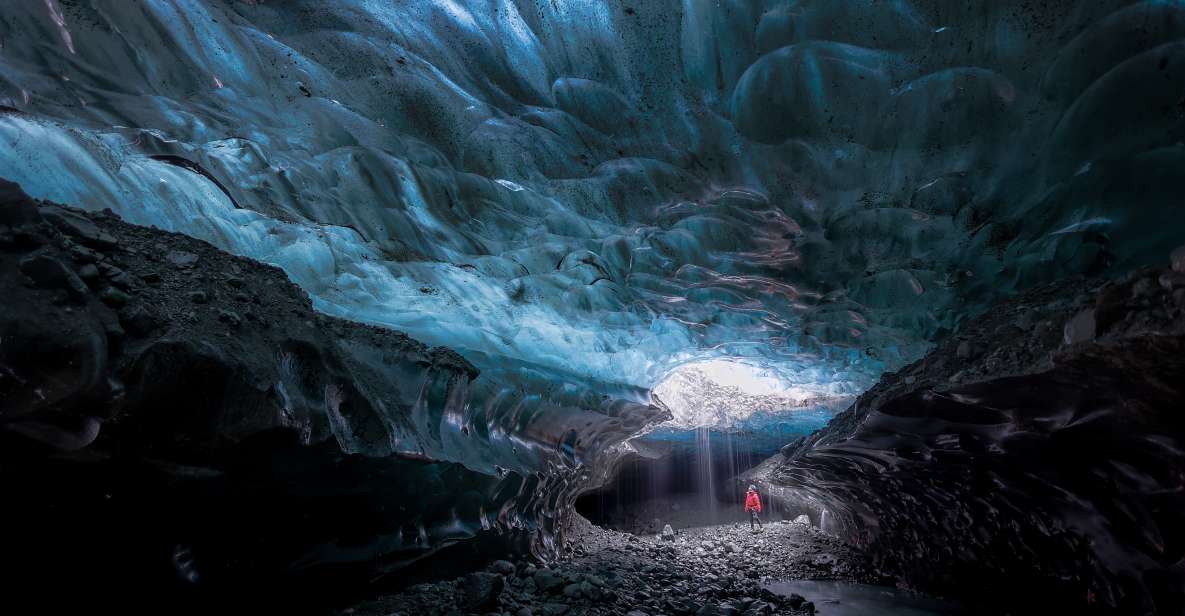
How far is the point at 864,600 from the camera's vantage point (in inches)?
290

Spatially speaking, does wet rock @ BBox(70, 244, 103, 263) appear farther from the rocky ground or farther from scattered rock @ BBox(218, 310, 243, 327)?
the rocky ground

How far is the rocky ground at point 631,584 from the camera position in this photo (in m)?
4.29

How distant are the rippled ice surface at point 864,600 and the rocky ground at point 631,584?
41 centimetres

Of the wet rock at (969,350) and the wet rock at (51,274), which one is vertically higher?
the wet rock at (969,350)

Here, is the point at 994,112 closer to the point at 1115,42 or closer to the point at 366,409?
the point at 1115,42

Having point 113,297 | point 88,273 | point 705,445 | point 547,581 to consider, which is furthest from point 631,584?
point 705,445

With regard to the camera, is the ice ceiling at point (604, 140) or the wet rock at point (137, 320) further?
the ice ceiling at point (604, 140)

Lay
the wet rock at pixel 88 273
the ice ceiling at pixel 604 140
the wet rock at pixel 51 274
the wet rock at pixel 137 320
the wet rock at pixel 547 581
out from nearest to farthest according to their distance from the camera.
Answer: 1. the wet rock at pixel 51 274
2. the wet rock at pixel 88 273
3. the wet rock at pixel 137 320
4. the ice ceiling at pixel 604 140
5. the wet rock at pixel 547 581

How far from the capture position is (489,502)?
21.6ft

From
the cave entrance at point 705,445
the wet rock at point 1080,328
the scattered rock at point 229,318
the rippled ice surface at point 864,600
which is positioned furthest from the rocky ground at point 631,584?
the cave entrance at point 705,445

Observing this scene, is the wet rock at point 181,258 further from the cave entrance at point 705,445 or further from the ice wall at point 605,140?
the cave entrance at point 705,445

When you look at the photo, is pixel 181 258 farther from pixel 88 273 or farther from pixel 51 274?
pixel 51 274

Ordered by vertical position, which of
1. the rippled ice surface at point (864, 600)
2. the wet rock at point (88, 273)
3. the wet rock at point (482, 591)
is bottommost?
the rippled ice surface at point (864, 600)

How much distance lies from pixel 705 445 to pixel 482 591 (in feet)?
54.4
